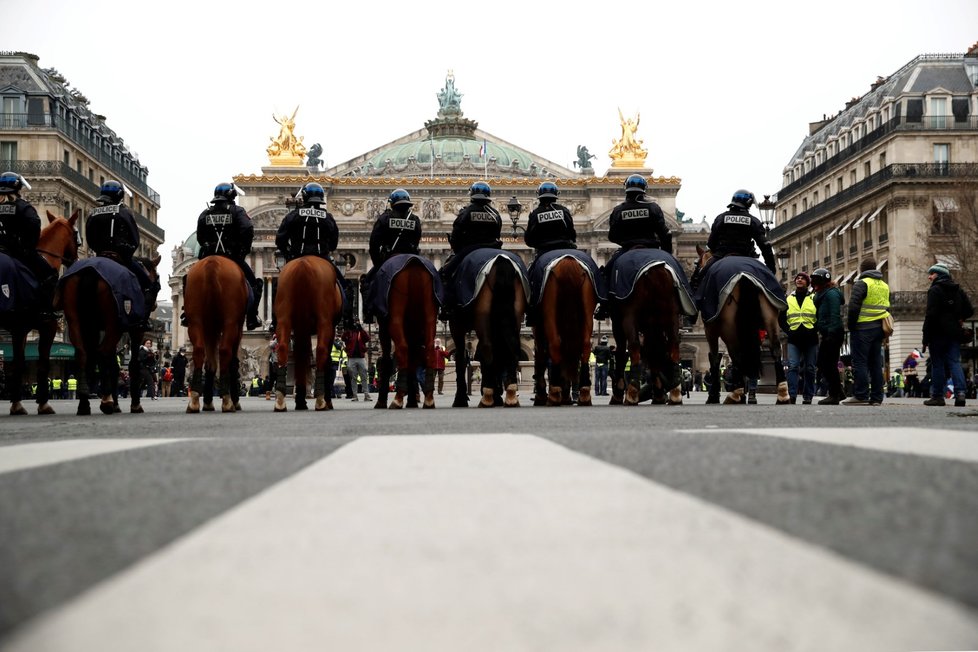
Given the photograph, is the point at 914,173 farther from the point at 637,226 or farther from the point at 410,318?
the point at 410,318

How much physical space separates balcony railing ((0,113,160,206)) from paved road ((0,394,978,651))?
57.6m

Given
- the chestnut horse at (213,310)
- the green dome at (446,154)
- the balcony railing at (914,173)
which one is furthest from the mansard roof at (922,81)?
the chestnut horse at (213,310)

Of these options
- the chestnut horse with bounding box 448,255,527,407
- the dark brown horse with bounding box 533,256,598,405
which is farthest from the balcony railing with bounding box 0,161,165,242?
the dark brown horse with bounding box 533,256,598,405

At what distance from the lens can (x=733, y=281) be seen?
39.4 feet

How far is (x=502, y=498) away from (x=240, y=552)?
0.73 m

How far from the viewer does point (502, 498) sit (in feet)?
7.30

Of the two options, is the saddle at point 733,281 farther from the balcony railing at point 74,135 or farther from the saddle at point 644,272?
the balcony railing at point 74,135

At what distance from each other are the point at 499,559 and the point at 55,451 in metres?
2.89

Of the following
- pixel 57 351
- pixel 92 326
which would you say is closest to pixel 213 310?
pixel 92 326

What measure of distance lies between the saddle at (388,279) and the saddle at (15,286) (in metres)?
3.44

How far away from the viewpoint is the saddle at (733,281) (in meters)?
12.0

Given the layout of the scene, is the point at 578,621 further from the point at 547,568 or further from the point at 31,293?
the point at 31,293

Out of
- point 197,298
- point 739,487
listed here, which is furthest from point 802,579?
point 197,298

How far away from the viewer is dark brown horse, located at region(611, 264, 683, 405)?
12.0 meters
